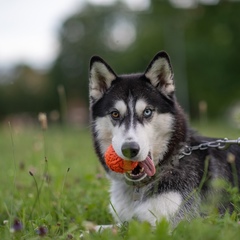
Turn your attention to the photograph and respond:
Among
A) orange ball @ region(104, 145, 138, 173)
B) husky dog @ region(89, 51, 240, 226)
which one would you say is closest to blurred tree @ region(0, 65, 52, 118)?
husky dog @ region(89, 51, 240, 226)

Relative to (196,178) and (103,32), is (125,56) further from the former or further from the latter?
(196,178)

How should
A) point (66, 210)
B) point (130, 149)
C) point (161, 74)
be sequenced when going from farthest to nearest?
point (66, 210), point (161, 74), point (130, 149)

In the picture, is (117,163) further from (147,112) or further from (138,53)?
(138,53)

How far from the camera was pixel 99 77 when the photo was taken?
457 centimetres

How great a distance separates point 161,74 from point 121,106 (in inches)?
19.9

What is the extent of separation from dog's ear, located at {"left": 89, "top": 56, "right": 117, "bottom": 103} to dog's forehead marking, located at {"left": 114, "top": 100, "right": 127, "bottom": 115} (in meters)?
0.33

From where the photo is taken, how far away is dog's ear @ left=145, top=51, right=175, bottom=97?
434cm

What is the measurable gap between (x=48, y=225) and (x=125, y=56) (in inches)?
1674

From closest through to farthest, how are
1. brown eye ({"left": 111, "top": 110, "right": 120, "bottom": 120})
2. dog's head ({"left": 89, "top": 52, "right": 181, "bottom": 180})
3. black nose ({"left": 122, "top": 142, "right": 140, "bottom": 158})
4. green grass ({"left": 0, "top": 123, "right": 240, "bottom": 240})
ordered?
green grass ({"left": 0, "top": 123, "right": 240, "bottom": 240}) < black nose ({"left": 122, "top": 142, "right": 140, "bottom": 158}) < dog's head ({"left": 89, "top": 52, "right": 181, "bottom": 180}) < brown eye ({"left": 111, "top": 110, "right": 120, "bottom": 120})

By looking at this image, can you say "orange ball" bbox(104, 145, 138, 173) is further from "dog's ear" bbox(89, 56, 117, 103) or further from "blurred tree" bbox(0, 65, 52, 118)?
"blurred tree" bbox(0, 65, 52, 118)

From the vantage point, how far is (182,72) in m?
39.1

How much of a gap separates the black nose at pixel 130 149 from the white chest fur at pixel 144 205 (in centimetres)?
50

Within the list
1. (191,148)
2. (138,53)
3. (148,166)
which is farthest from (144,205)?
(138,53)

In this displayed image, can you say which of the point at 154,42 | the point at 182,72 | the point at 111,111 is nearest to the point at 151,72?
the point at 111,111
